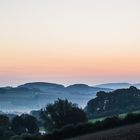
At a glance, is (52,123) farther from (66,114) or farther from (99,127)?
(99,127)

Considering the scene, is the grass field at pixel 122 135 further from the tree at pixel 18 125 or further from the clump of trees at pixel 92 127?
the tree at pixel 18 125

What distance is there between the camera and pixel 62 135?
46719 mm

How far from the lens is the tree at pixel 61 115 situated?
77.9 metres

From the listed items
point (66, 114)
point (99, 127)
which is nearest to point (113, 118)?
point (99, 127)

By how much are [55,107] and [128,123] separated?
3397 cm

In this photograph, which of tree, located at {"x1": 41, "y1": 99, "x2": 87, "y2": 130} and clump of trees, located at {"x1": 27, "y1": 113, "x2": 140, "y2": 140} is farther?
tree, located at {"x1": 41, "y1": 99, "x2": 87, "y2": 130}

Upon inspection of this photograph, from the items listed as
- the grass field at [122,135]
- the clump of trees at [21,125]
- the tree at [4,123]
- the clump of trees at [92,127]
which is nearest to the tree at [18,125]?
the clump of trees at [21,125]

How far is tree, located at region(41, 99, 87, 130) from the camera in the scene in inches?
3066

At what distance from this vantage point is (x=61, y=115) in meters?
78.8

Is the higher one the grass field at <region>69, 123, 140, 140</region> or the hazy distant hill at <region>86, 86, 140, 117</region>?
the hazy distant hill at <region>86, 86, 140, 117</region>

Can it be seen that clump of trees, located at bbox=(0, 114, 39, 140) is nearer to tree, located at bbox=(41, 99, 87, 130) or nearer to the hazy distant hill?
tree, located at bbox=(41, 99, 87, 130)

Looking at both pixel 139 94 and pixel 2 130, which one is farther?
pixel 139 94

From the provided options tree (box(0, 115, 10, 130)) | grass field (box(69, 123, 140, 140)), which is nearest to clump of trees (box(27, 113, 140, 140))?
grass field (box(69, 123, 140, 140))

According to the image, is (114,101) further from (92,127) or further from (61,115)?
(92,127)
